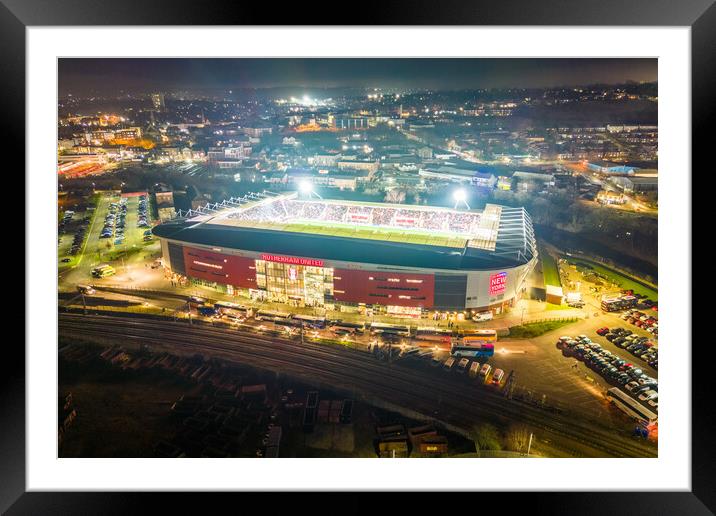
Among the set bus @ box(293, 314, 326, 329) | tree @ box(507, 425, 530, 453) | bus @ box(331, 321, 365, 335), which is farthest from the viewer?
bus @ box(293, 314, 326, 329)

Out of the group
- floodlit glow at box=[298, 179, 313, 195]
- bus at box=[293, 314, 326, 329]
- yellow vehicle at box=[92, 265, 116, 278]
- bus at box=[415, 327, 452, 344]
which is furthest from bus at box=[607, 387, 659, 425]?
yellow vehicle at box=[92, 265, 116, 278]

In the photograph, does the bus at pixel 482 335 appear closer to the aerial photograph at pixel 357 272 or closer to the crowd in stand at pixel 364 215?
the aerial photograph at pixel 357 272

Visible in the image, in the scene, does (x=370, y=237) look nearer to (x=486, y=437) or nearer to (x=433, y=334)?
(x=433, y=334)

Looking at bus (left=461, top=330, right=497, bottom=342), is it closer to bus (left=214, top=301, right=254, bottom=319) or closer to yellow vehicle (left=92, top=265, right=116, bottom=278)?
bus (left=214, top=301, right=254, bottom=319)

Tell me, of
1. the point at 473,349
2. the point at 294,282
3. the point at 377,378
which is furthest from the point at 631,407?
the point at 294,282

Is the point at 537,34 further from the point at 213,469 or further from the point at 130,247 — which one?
the point at 130,247

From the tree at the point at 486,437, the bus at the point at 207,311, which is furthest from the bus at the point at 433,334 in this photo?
the bus at the point at 207,311
